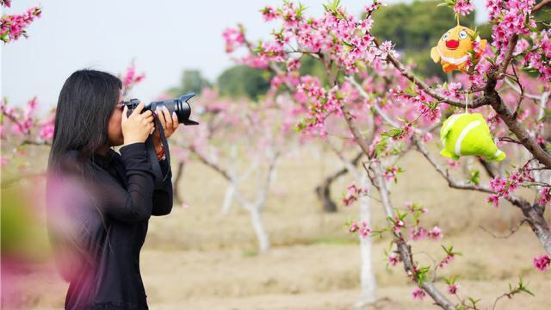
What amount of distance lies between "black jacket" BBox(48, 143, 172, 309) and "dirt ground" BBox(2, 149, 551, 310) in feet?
8.05

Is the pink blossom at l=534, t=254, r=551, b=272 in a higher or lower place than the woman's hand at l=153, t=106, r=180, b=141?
lower

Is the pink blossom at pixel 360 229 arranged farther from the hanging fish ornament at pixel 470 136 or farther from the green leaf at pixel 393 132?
the hanging fish ornament at pixel 470 136

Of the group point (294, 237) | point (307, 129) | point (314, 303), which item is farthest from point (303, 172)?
point (307, 129)

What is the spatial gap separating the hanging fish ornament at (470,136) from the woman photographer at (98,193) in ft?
4.00

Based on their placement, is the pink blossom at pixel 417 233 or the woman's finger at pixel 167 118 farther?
the pink blossom at pixel 417 233

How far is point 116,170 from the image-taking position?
240 cm

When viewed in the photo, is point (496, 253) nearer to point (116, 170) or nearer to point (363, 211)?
point (363, 211)

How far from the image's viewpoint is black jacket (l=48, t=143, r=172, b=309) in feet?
7.25

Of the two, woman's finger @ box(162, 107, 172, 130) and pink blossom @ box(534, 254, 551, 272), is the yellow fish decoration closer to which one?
woman's finger @ box(162, 107, 172, 130)

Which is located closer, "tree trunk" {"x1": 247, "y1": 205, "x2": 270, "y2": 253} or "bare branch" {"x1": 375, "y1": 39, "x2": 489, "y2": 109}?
"bare branch" {"x1": 375, "y1": 39, "x2": 489, "y2": 109}

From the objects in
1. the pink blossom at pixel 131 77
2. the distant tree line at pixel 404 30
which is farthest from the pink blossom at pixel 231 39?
the distant tree line at pixel 404 30

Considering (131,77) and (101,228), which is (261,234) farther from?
(101,228)

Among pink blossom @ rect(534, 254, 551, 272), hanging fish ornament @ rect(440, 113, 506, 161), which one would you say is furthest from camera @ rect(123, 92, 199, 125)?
pink blossom @ rect(534, 254, 551, 272)

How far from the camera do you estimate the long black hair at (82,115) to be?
7.53ft
